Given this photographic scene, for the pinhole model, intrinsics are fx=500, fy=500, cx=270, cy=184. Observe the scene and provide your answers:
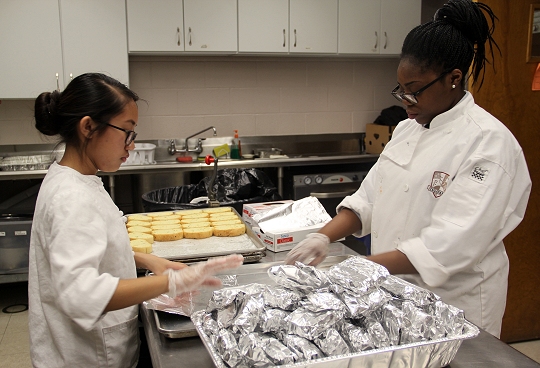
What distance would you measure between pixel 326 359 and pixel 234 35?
3.27 metres

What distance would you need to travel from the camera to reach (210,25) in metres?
3.74

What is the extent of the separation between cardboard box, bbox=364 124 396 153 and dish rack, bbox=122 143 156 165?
187 cm

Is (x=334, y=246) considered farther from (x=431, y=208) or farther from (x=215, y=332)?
(x=215, y=332)

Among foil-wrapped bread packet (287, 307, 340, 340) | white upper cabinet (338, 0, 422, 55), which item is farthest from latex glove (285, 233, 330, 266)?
white upper cabinet (338, 0, 422, 55)

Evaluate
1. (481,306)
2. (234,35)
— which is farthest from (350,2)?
(481,306)

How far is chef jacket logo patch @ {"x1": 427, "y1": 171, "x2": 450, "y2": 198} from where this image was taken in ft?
4.69

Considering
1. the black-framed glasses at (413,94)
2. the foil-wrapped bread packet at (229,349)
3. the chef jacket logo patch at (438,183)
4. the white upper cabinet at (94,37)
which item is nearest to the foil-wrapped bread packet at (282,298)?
the foil-wrapped bread packet at (229,349)

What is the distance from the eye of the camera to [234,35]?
3799mm

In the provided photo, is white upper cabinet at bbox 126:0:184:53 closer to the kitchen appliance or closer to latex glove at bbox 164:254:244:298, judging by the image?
the kitchen appliance

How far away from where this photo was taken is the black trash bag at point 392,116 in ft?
13.9

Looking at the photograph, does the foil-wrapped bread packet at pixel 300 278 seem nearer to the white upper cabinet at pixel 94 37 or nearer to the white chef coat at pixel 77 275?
the white chef coat at pixel 77 275

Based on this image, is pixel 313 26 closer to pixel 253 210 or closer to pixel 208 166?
pixel 208 166

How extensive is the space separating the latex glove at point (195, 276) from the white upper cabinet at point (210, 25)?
2.87 meters

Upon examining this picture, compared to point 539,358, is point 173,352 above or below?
above
